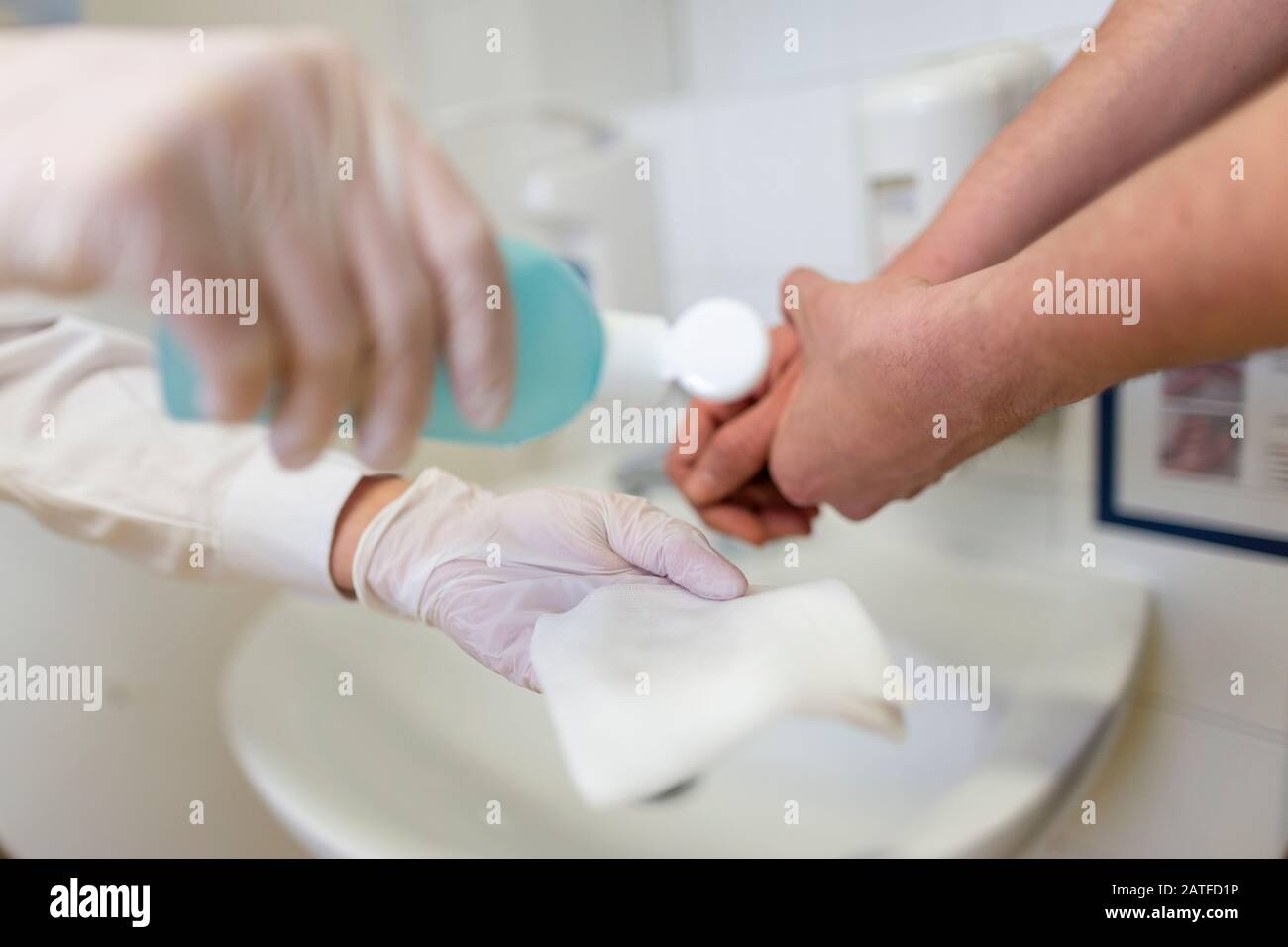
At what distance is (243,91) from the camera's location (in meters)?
0.21

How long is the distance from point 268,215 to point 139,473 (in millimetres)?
272

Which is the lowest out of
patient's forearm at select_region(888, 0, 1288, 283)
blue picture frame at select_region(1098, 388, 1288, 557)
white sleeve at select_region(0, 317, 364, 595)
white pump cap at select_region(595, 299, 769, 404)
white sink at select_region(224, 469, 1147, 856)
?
white sink at select_region(224, 469, 1147, 856)

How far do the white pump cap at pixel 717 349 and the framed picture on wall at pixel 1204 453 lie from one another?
324mm

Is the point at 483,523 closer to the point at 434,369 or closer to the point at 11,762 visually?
the point at 434,369

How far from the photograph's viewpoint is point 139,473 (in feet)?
1.41

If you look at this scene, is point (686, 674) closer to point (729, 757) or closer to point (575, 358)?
point (575, 358)

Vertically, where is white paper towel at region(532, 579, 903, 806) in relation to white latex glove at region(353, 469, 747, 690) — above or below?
below

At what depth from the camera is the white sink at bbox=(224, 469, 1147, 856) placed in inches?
23.2

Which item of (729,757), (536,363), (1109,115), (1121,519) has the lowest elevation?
(729,757)

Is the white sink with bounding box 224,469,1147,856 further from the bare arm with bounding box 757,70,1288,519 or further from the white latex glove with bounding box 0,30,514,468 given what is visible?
the white latex glove with bounding box 0,30,514,468

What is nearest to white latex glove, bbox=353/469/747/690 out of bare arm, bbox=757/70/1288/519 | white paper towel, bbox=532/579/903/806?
white paper towel, bbox=532/579/903/806

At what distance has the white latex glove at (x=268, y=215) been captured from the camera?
7.7 inches

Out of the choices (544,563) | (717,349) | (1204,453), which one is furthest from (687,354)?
(1204,453)

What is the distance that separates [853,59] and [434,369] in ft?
1.86
